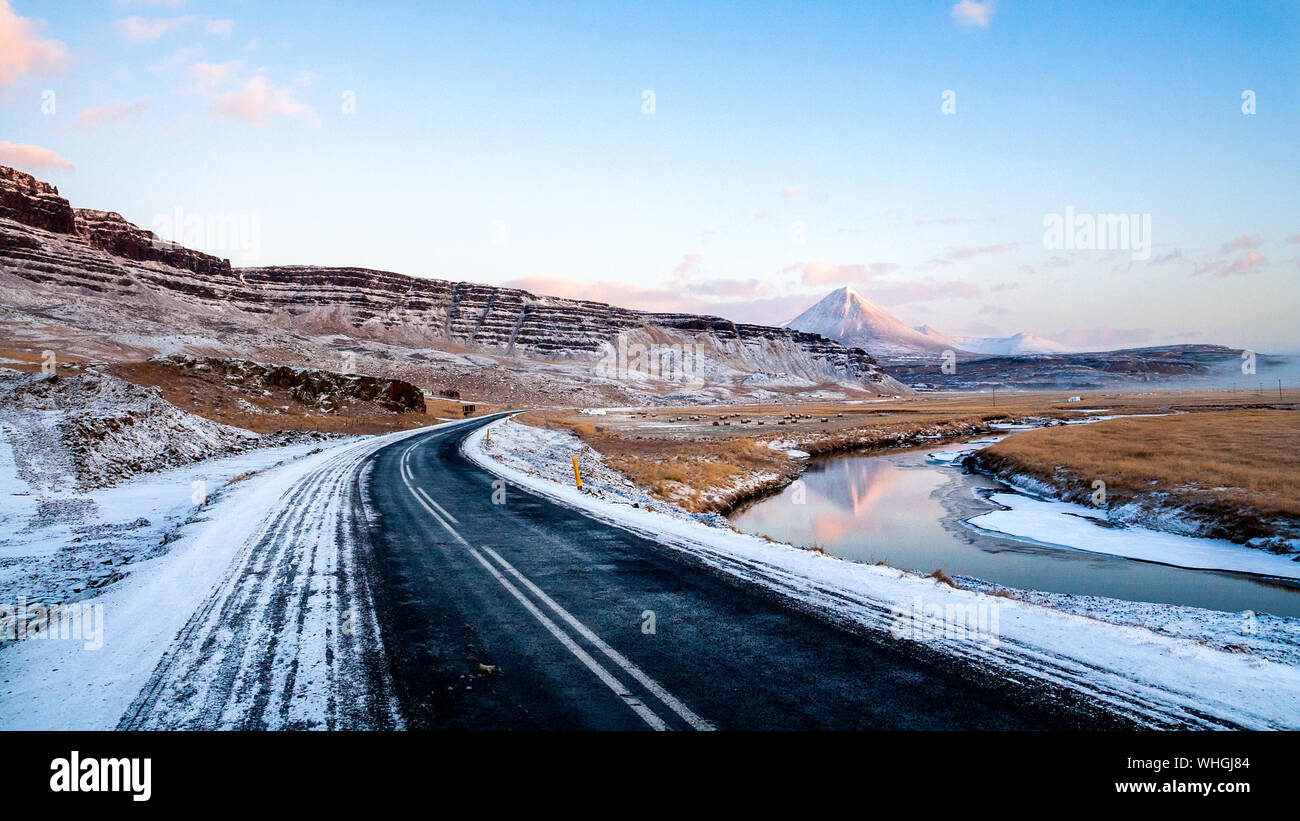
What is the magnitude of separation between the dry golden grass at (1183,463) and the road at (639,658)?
18.0m

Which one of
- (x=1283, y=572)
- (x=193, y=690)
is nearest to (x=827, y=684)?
(x=193, y=690)

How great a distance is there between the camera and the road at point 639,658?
4.85 meters

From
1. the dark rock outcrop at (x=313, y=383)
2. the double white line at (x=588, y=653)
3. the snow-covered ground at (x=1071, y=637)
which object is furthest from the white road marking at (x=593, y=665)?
the dark rock outcrop at (x=313, y=383)

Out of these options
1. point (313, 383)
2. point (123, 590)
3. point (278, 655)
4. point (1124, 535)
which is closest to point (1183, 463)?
point (1124, 535)

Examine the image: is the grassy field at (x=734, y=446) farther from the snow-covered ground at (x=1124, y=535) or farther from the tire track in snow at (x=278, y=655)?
the tire track in snow at (x=278, y=655)

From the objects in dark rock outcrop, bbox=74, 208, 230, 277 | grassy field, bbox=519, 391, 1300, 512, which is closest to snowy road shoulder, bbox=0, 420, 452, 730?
grassy field, bbox=519, 391, 1300, 512

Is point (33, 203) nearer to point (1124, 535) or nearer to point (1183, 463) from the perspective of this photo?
point (1124, 535)

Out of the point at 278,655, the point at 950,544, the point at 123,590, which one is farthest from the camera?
the point at 950,544

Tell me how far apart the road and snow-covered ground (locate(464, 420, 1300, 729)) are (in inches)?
18.6

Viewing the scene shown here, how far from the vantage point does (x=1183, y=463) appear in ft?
78.7

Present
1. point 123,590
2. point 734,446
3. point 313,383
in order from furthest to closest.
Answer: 1. point 313,383
2. point 734,446
3. point 123,590

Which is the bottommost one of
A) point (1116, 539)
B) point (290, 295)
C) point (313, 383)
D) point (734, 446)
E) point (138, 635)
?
point (1116, 539)

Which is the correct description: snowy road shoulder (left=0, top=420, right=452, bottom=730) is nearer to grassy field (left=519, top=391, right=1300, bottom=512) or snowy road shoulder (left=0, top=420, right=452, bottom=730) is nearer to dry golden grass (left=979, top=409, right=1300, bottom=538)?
grassy field (left=519, top=391, right=1300, bottom=512)

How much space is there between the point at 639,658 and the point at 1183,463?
1102 inches
